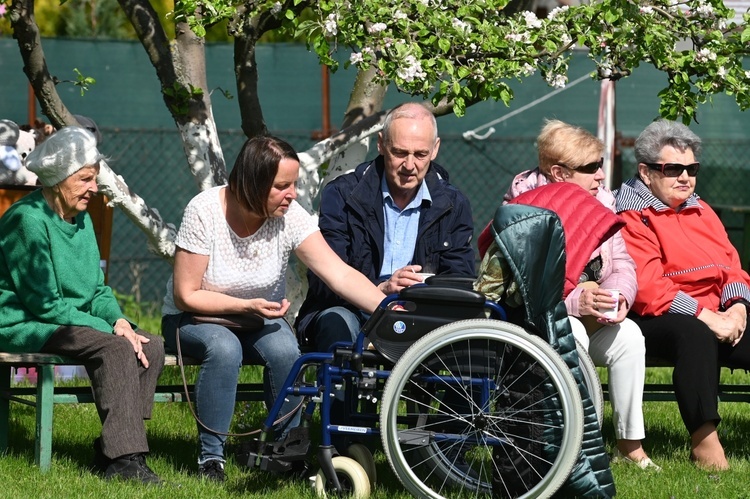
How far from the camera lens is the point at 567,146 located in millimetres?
5203

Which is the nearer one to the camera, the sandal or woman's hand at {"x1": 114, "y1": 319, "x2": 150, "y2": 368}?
woman's hand at {"x1": 114, "y1": 319, "x2": 150, "y2": 368}

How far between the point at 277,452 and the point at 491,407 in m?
0.79

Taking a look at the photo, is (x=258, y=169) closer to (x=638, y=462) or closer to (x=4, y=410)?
(x=4, y=410)

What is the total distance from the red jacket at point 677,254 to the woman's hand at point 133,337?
210 cm

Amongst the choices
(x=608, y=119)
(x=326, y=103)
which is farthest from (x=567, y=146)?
(x=326, y=103)

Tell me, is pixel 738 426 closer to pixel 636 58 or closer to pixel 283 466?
pixel 636 58

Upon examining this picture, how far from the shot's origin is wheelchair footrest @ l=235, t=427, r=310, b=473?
14.0 feet

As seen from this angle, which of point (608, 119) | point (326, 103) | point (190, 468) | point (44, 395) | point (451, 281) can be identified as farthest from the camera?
point (326, 103)

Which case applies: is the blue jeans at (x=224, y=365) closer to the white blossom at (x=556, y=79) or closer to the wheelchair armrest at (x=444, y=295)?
the wheelchair armrest at (x=444, y=295)

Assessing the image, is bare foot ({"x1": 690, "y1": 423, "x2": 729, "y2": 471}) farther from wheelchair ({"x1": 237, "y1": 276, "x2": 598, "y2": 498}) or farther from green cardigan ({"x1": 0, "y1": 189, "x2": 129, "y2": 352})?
green cardigan ({"x1": 0, "y1": 189, "x2": 129, "y2": 352})

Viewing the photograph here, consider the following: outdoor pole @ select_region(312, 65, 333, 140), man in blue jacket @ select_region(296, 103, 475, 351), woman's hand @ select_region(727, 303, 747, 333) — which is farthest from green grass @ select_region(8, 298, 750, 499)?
outdoor pole @ select_region(312, 65, 333, 140)

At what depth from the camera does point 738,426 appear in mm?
6105

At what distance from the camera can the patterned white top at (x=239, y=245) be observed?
15.4ft

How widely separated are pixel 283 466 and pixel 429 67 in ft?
5.41
